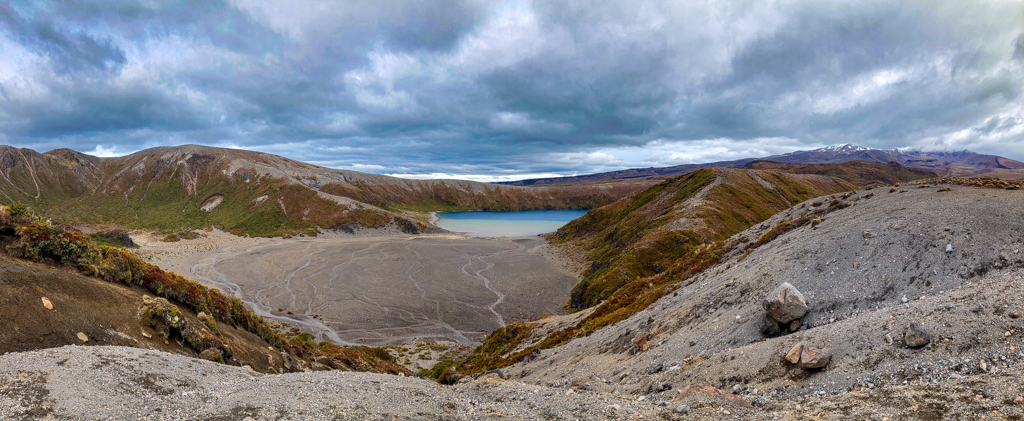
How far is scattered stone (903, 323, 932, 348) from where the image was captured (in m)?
8.21

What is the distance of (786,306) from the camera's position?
1248cm

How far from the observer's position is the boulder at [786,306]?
1244 cm

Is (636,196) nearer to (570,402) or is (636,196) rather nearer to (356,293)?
(356,293)

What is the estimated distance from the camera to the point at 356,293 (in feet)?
179

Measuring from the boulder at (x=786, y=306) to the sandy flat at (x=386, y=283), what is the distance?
32040mm

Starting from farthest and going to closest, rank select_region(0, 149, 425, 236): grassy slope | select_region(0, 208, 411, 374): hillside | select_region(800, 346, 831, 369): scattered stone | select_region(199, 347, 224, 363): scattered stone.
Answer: select_region(0, 149, 425, 236): grassy slope, select_region(199, 347, 224, 363): scattered stone, select_region(0, 208, 411, 374): hillside, select_region(800, 346, 831, 369): scattered stone

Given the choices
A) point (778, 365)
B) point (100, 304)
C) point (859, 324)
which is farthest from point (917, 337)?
point (100, 304)

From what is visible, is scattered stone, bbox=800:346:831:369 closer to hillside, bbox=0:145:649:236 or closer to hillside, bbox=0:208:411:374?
hillside, bbox=0:208:411:374

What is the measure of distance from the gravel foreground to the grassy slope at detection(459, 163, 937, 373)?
1419cm

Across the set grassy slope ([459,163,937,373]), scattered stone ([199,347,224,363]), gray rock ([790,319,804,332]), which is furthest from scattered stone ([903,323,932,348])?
scattered stone ([199,347,224,363])

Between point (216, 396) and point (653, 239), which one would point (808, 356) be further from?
point (653, 239)

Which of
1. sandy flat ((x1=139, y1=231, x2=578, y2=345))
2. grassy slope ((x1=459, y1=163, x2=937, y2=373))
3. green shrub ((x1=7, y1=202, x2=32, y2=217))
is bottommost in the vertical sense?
sandy flat ((x1=139, y1=231, x2=578, y2=345))

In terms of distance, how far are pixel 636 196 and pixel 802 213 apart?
76048mm

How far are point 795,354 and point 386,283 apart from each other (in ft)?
190
